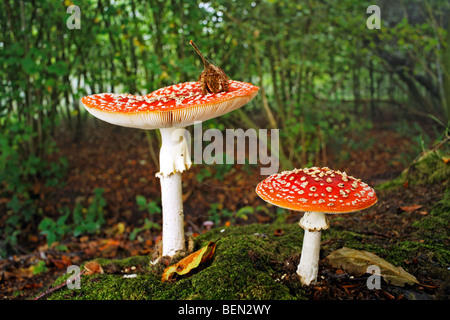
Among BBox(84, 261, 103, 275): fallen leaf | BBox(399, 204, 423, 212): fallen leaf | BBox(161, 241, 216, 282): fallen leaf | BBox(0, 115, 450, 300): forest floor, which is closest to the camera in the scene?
BBox(161, 241, 216, 282): fallen leaf

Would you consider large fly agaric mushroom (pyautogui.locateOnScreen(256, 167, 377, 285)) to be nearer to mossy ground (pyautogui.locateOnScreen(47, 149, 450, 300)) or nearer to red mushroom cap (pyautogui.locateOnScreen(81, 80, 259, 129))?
mossy ground (pyautogui.locateOnScreen(47, 149, 450, 300))

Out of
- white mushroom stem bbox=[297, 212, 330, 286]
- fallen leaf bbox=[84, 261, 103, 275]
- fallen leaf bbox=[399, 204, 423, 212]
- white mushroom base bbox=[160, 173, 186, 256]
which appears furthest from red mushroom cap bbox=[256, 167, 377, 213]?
fallen leaf bbox=[84, 261, 103, 275]

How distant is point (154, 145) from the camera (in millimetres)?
7965

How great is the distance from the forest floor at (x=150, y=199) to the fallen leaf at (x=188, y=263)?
61cm

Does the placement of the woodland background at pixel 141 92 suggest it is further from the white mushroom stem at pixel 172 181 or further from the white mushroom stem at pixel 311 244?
the white mushroom stem at pixel 311 244

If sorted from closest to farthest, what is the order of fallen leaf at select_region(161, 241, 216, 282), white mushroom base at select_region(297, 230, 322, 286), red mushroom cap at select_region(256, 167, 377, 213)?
red mushroom cap at select_region(256, 167, 377, 213)
white mushroom base at select_region(297, 230, 322, 286)
fallen leaf at select_region(161, 241, 216, 282)

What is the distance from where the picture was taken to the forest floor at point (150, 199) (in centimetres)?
349

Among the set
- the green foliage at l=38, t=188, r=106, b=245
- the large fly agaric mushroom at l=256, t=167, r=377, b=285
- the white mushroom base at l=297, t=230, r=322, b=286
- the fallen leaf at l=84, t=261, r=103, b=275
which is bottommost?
the green foliage at l=38, t=188, r=106, b=245

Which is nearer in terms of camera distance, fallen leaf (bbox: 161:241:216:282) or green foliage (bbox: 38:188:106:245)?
fallen leaf (bbox: 161:241:216:282)

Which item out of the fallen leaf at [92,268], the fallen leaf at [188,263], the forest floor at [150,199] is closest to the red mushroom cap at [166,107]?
the fallen leaf at [188,263]

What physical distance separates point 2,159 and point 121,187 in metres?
2.47

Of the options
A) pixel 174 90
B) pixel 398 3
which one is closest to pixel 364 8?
pixel 398 3

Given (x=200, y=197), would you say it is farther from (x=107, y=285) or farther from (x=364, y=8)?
(x=364, y=8)

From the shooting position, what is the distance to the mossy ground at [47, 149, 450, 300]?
2465 millimetres
